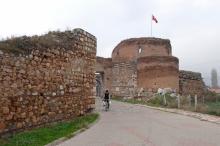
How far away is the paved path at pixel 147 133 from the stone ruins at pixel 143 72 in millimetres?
17511

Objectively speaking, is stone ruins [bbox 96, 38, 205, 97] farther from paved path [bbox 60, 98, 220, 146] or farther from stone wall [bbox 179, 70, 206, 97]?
paved path [bbox 60, 98, 220, 146]

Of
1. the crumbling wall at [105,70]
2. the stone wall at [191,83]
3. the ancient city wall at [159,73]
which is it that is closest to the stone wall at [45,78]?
the ancient city wall at [159,73]

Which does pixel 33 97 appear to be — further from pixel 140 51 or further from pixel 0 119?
pixel 140 51

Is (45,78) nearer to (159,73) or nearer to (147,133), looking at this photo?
(147,133)

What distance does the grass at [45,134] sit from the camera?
1150cm

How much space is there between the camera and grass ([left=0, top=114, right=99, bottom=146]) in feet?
37.7

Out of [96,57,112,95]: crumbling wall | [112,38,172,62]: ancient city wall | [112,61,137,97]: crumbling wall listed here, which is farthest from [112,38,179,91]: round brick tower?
[112,38,172,62]: ancient city wall

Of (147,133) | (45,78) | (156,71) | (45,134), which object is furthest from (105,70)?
(45,134)

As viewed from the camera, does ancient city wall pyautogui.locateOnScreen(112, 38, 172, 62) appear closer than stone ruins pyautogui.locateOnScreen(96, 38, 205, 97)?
No

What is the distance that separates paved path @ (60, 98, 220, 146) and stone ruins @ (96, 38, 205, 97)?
17511mm

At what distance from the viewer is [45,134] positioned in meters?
13.0

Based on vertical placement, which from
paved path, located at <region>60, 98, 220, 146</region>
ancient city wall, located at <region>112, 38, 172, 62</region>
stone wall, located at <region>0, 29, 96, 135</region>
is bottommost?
paved path, located at <region>60, 98, 220, 146</region>

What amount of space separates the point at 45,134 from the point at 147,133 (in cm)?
363

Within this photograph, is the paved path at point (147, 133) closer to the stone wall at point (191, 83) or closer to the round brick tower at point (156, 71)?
the round brick tower at point (156, 71)
